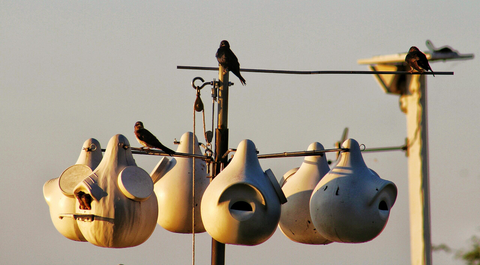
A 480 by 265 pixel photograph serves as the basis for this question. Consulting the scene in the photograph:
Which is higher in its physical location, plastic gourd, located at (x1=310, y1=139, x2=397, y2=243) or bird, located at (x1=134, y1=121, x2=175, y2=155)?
bird, located at (x1=134, y1=121, x2=175, y2=155)

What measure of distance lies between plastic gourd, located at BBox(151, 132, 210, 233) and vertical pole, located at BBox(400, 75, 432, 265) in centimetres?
950

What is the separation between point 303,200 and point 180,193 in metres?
1.06

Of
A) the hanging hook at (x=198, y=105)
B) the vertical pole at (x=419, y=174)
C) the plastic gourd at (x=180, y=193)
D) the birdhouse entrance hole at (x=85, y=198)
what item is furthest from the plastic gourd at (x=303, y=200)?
the vertical pole at (x=419, y=174)

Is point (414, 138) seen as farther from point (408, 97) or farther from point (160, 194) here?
point (160, 194)

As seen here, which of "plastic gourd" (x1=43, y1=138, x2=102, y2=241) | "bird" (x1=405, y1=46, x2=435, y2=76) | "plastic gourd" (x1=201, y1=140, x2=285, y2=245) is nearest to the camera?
"plastic gourd" (x1=201, y1=140, x2=285, y2=245)

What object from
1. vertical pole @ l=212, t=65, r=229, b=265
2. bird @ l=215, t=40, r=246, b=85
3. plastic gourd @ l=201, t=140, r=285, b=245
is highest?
bird @ l=215, t=40, r=246, b=85

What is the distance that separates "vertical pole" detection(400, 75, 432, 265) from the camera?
49.9 feet

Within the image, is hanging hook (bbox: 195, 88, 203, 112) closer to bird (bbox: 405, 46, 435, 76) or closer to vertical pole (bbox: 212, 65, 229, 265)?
vertical pole (bbox: 212, 65, 229, 265)

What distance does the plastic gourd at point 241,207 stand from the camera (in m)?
5.20

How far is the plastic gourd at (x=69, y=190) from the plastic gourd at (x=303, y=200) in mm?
1629

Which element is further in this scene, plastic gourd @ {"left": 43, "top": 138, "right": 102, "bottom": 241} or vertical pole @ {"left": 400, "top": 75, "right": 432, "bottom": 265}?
vertical pole @ {"left": 400, "top": 75, "right": 432, "bottom": 265}

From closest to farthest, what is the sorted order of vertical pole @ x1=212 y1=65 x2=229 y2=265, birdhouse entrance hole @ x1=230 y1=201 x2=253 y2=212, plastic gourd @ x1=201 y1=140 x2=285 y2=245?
plastic gourd @ x1=201 y1=140 x2=285 y2=245 < birdhouse entrance hole @ x1=230 y1=201 x2=253 y2=212 < vertical pole @ x1=212 y1=65 x2=229 y2=265

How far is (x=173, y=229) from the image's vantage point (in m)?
6.58

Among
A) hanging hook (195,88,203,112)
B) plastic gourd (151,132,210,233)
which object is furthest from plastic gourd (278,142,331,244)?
hanging hook (195,88,203,112)
